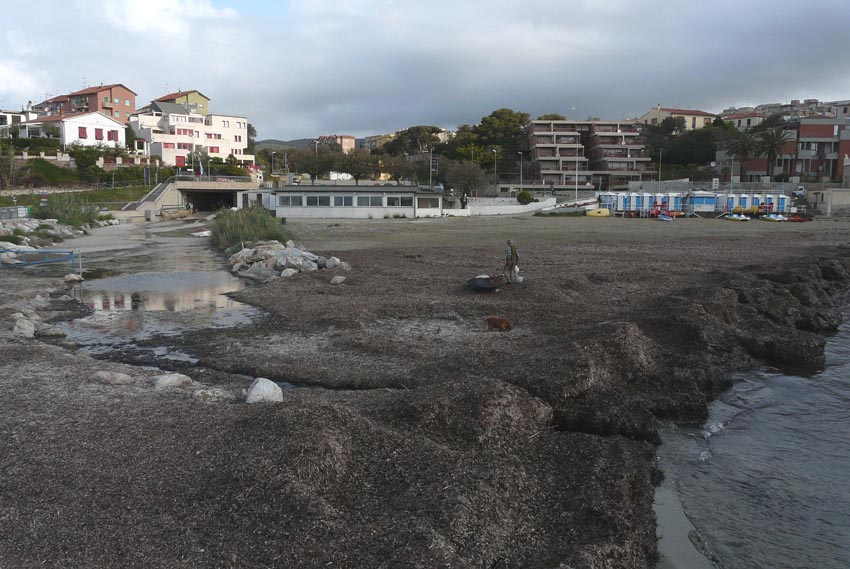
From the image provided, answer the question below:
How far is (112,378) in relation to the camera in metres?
10.1

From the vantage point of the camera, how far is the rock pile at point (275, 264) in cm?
2380

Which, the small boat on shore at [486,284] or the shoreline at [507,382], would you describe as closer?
the shoreline at [507,382]

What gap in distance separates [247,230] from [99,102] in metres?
97.3

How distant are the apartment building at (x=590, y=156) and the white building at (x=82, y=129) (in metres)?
66.7

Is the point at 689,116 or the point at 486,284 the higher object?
the point at 689,116

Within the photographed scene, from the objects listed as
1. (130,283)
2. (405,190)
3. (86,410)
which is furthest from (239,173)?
(86,410)

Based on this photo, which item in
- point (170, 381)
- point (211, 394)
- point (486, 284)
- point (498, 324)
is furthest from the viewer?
Answer: point (486, 284)

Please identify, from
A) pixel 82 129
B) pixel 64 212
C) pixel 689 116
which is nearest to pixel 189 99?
pixel 82 129

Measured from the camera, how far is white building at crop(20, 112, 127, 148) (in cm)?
9156

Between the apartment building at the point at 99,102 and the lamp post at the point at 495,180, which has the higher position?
the apartment building at the point at 99,102

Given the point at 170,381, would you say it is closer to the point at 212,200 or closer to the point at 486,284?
the point at 486,284

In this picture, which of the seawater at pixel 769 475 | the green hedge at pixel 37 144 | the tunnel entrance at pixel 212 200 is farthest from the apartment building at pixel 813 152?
the green hedge at pixel 37 144

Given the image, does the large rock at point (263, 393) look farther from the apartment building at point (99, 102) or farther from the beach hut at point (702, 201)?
the apartment building at point (99, 102)

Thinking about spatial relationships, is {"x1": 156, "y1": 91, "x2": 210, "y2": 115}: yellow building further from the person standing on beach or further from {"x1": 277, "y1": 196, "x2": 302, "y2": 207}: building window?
the person standing on beach
